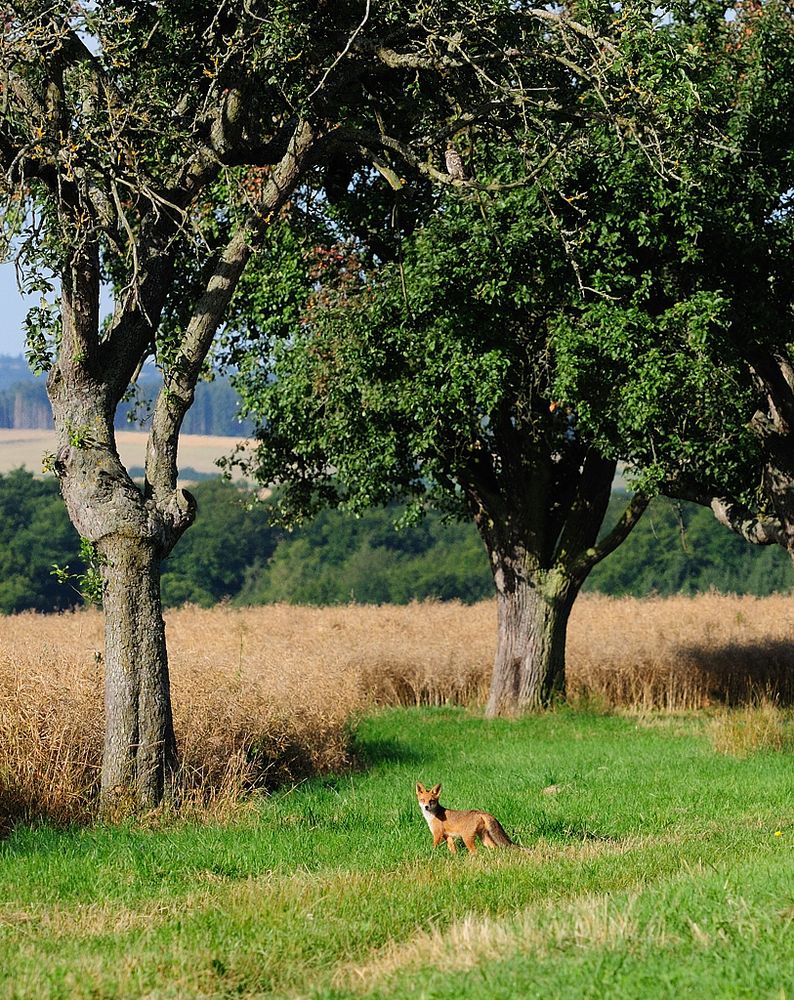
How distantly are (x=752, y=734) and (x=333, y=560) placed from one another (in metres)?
68.7

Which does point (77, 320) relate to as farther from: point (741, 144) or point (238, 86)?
point (741, 144)

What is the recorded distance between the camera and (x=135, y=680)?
12.1m

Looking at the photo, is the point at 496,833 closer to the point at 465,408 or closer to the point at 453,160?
the point at 465,408

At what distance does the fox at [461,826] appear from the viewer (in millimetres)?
9445

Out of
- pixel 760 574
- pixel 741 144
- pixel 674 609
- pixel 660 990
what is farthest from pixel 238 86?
pixel 760 574

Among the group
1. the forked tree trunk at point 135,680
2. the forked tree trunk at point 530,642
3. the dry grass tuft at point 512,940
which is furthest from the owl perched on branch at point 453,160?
the dry grass tuft at point 512,940

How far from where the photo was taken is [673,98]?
14484 mm

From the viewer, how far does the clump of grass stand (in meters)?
16.8

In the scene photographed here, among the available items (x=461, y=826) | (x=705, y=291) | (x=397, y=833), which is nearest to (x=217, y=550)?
(x=705, y=291)

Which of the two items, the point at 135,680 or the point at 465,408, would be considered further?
the point at 465,408

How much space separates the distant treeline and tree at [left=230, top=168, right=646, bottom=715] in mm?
45735

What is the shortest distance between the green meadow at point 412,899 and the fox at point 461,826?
20cm

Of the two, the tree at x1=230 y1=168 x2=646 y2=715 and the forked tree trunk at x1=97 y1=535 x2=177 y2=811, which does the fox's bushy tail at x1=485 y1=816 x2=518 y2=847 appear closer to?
the forked tree trunk at x1=97 y1=535 x2=177 y2=811

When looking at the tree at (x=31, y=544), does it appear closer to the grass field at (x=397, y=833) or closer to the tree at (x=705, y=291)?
the grass field at (x=397, y=833)
